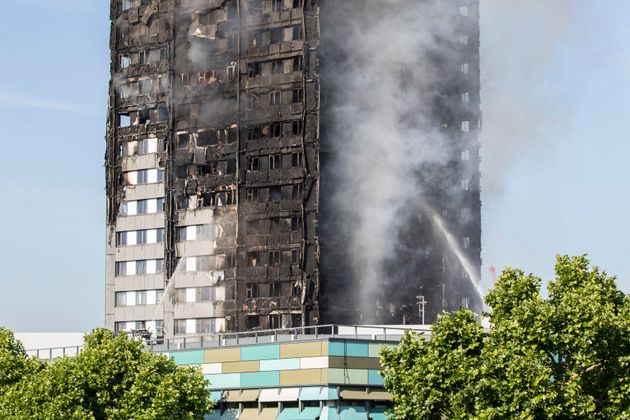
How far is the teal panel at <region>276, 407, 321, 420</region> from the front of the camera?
345ft

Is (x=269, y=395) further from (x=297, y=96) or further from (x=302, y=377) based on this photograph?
(x=297, y=96)

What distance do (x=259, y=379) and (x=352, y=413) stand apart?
27.6ft

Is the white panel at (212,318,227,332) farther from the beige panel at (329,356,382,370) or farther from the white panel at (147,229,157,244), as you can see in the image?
the beige panel at (329,356,382,370)

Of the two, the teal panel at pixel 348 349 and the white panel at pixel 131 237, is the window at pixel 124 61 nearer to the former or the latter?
the white panel at pixel 131 237

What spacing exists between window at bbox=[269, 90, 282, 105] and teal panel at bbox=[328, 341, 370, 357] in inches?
2684

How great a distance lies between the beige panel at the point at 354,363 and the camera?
10475 centimetres

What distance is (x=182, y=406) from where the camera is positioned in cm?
10144

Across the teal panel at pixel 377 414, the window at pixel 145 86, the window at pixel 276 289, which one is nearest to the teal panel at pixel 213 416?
Result: the teal panel at pixel 377 414

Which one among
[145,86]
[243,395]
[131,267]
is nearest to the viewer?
[243,395]

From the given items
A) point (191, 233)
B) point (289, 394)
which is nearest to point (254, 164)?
point (191, 233)

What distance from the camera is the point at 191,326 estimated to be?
179500 millimetres

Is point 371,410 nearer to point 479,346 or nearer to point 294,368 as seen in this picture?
point 294,368

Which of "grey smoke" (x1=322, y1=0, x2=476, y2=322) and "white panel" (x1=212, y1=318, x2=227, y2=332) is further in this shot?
"white panel" (x1=212, y1=318, x2=227, y2=332)

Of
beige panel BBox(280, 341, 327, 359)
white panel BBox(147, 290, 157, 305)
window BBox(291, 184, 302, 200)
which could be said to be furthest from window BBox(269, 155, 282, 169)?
beige panel BBox(280, 341, 327, 359)
